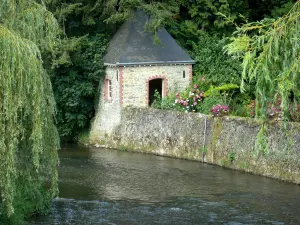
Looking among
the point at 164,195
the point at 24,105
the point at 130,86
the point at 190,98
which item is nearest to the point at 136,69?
the point at 130,86

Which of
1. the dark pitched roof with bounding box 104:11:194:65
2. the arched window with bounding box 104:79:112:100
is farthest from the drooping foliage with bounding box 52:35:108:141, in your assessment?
the dark pitched roof with bounding box 104:11:194:65

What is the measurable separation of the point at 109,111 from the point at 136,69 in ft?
7.60

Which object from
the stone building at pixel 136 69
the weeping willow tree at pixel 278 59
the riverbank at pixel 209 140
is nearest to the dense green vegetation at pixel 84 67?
the weeping willow tree at pixel 278 59

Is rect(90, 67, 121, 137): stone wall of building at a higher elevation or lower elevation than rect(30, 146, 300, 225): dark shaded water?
higher

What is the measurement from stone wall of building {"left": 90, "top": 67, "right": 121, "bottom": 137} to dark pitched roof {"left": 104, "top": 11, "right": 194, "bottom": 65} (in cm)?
64

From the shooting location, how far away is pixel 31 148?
14.9 metres

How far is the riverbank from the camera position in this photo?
21672 mm

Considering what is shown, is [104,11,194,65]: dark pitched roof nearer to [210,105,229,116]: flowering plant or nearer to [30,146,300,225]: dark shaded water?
[210,105,229,116]: flowering plant

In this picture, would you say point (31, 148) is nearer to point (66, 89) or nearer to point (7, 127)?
point (7, 127)

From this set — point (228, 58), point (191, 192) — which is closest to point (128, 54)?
point (228, 58)

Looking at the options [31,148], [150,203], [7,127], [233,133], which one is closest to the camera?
[7,127]

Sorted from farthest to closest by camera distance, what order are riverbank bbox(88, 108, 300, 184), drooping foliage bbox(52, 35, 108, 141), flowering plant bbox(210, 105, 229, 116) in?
drooping foliage bbox(52, 35, 108, 141) < flowering plant bbox(210, 105, 229, 116) < riverbank bbox(88, 108, 300, 184)

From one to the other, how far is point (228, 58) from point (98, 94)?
5.88 m

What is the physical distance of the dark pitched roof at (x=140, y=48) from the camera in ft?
93.0
